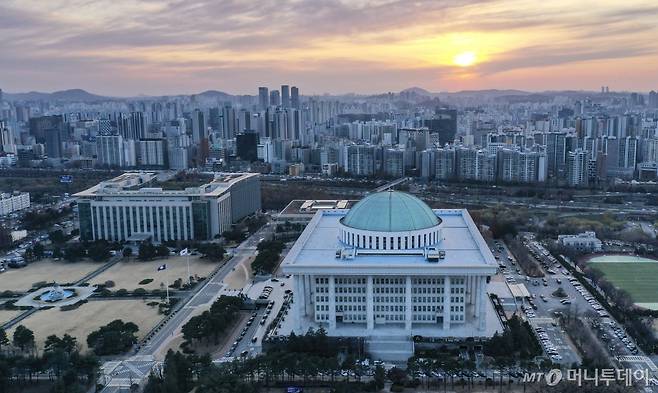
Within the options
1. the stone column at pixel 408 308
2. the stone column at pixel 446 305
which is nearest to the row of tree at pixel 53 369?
the stone column at pixel 408 308

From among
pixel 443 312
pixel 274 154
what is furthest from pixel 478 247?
pixel 274 154

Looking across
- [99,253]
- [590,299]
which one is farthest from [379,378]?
[99,253]

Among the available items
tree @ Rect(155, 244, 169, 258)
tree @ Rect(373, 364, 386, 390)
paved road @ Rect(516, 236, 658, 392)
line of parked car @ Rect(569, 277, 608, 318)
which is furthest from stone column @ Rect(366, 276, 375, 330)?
tree @ Rect(155, 244, 169, 258)

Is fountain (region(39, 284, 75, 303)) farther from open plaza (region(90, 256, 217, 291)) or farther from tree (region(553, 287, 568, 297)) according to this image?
tree (region(553, 287, 568, 297))

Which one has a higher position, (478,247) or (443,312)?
(478,247)

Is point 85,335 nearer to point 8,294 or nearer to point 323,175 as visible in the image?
point 8,294

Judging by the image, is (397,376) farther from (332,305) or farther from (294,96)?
(294,96)

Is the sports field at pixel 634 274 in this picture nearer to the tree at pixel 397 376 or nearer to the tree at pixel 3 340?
the tree at pixel 397 376
